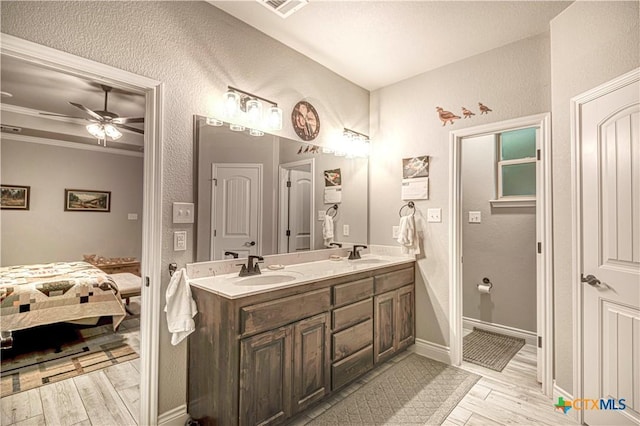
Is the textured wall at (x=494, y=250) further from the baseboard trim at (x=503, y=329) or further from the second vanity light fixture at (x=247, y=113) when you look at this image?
the second vanity light fixture at (x=247, y=113)

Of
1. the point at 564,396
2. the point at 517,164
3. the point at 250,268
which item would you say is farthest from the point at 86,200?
the point at 564,396

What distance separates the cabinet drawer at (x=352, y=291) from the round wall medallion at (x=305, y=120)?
1.35m

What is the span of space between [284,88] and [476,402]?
2.81 meters

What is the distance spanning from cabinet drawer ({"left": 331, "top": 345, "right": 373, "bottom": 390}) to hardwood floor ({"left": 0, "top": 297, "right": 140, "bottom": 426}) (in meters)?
1.33

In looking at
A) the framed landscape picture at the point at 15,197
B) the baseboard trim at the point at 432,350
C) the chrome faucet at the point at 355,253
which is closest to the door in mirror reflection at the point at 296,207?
the chrome faucet at the point at 355,253

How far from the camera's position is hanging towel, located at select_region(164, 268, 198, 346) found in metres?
1.72

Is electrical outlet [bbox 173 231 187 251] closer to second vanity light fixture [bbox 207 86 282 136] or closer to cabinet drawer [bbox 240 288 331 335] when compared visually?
cabinet drawer [bbox 240 288 331 335]

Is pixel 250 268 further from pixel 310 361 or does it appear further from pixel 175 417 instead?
pixel 175 417

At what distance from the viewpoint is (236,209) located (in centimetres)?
224

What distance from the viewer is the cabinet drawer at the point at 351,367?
2.10m

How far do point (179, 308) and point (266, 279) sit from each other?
1.87ft

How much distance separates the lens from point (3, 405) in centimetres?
210

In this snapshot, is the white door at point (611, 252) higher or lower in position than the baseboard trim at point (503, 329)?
higher

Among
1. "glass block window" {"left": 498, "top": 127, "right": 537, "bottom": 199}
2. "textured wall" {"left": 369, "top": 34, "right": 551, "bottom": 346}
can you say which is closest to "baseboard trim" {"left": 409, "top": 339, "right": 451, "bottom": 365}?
"textured wall" {"left": 369, "top": 34, "right": 551, "bottom": 346}
